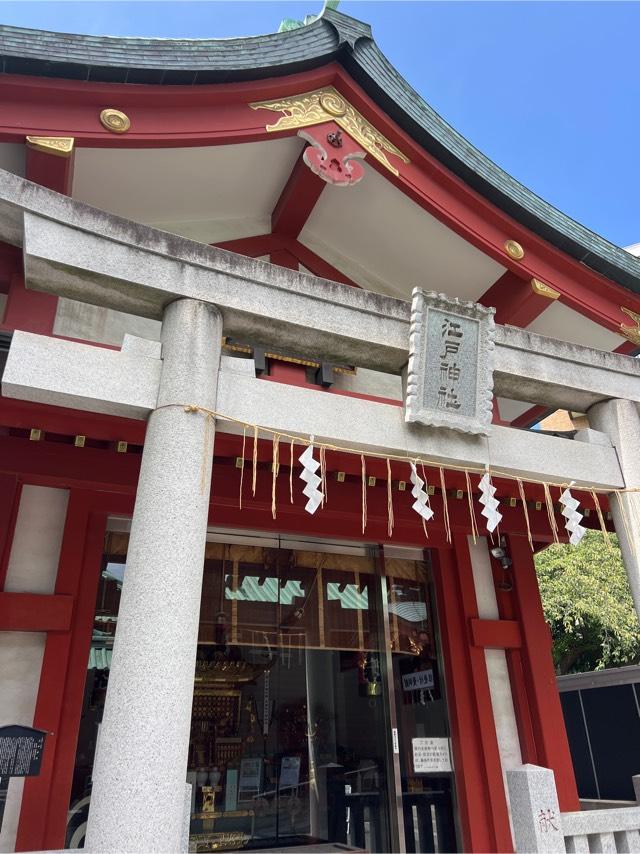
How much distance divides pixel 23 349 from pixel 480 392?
3396mm

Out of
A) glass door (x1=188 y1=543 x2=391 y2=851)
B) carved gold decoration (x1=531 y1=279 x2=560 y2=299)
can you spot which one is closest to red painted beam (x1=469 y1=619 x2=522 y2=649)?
glass door (x1=188 y1=543 x2=391 y2=851)

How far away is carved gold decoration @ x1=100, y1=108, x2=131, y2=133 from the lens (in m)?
5.42

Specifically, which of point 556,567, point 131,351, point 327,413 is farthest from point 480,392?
point 556,567

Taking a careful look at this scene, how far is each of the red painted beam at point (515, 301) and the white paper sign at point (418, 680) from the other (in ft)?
14.1

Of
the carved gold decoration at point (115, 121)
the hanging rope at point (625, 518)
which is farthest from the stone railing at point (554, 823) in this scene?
the carved gold decoration at point (115, 121)

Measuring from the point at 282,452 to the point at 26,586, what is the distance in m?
2.63

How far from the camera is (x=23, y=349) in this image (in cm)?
376

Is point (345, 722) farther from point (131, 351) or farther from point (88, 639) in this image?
point (131, 351)

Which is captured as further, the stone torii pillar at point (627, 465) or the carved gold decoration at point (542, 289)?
the carved gold decoration at point (542, 289)

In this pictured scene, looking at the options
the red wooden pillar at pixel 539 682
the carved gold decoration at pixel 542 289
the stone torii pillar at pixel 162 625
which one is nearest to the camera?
the stone torii pillar at pixel 162 625

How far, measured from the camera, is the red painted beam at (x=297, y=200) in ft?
22.5

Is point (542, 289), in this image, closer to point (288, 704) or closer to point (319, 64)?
point (319, 64)

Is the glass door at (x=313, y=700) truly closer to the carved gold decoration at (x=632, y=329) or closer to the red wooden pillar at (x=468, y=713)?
the red wooden pillar at (x=468, y=713)

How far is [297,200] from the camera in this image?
23.3 ft
